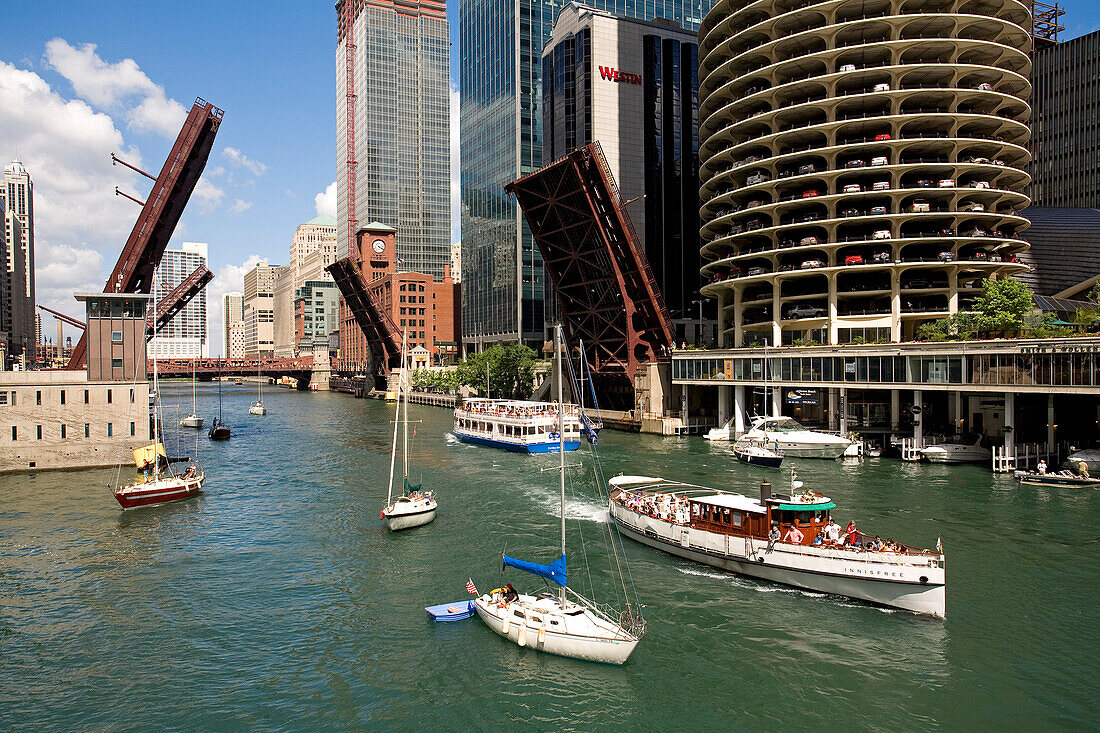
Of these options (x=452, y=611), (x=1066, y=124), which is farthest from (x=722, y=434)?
(x=1066, y=124)

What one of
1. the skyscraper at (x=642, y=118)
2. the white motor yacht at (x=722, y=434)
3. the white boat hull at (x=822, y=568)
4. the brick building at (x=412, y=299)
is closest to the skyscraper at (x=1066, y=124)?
the skyscraper at (x=642, y=118)

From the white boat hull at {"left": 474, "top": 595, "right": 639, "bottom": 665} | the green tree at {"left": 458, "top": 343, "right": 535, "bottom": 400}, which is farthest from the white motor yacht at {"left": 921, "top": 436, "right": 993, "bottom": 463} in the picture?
the green tree at {"left": 458, "top": 343, "right": 535, "bottom": 400}

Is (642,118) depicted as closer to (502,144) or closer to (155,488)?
(502,144)

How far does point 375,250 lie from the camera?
191750 millimetres

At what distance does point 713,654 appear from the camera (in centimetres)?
2278

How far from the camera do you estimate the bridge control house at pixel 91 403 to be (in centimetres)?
5378

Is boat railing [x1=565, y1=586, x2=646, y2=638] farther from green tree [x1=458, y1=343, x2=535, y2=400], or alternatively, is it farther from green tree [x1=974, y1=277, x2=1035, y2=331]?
green tree [x1=458, y1=343, x2=535, y2=400]

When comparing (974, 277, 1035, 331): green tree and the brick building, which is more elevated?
the brick building

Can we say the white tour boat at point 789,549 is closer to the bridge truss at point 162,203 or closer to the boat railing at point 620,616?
the boat railing at point 620,616

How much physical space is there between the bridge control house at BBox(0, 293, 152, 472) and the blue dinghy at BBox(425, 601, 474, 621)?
4406 centimetres

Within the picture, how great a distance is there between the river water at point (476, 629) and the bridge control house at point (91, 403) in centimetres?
1123

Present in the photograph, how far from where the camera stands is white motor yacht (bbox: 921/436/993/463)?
55.6 m

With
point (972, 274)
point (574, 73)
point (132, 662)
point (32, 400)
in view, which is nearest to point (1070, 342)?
point (972, 274)

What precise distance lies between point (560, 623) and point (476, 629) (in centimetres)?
373
